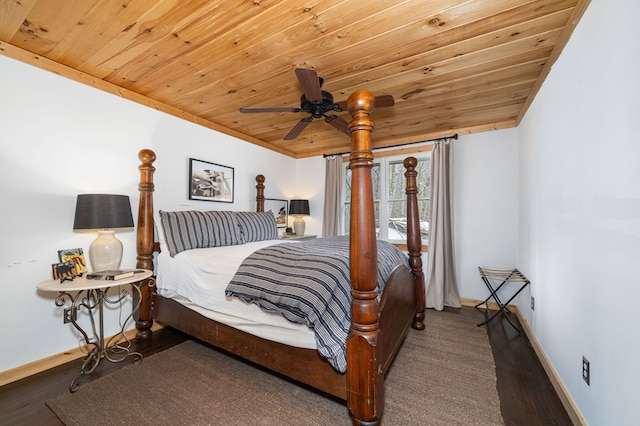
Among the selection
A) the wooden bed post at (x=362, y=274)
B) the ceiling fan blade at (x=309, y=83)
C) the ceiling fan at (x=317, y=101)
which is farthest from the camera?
the ceiling fan at (x=317, y=101)

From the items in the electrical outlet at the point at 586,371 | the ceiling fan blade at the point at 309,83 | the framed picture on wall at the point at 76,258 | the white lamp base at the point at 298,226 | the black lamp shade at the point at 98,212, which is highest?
the ceiling fan blade at the point at 309,83

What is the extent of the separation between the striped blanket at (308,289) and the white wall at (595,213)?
1.06 m

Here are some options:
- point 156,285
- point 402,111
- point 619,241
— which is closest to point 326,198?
point 402,111

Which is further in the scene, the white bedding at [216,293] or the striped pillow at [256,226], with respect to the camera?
the striped pillow at [256,226]

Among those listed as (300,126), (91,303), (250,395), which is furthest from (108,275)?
(300,126)

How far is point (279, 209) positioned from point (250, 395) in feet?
9.97

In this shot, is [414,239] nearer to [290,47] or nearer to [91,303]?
[290,47]

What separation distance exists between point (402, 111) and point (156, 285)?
308cm

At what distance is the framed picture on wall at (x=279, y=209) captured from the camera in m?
4.21

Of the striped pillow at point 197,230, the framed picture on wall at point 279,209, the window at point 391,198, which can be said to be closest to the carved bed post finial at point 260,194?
the framed picture on wall at point 279,209

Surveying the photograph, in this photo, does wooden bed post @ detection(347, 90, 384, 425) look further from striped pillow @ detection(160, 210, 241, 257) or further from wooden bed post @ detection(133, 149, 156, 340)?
wooden bed post @ detection(133, 149, 156, 340)

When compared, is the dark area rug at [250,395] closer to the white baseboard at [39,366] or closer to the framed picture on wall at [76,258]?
the white baseboard at [39,366]

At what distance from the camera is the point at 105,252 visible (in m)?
2.07

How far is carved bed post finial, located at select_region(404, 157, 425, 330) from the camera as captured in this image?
2.69 meters
